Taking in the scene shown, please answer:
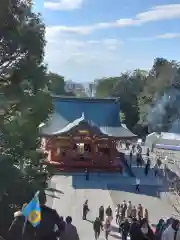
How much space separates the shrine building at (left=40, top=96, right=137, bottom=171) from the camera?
116ft

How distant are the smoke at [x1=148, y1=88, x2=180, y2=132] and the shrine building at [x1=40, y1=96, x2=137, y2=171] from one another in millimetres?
35599

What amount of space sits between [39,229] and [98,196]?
58.8 feet

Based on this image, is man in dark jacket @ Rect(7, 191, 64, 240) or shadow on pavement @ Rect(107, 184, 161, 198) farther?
shadow on pavement @ Rect(107, 184, 161, 198)

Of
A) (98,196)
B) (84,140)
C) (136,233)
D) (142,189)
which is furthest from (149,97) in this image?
(136,233)

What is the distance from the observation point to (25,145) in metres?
10.8

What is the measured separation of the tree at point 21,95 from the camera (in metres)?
10.5

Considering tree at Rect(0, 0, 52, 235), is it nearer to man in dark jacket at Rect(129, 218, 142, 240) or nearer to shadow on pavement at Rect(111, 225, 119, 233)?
man in dark jacket at Rect(129, 218, 142, 240)

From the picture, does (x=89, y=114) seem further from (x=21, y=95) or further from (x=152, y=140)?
(x=21, y=95)

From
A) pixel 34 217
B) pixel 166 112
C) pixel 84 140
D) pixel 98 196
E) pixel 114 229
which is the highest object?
pixel 34 217

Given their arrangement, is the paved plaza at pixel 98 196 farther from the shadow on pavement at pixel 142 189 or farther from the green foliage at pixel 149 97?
the green foliage at pixel 149 97

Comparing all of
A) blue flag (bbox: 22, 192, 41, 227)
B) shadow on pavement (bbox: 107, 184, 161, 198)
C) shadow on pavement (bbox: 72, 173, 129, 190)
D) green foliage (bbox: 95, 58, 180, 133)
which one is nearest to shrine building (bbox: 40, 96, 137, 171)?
shadow on pavement (bbox: 72, 173, 129, 190)

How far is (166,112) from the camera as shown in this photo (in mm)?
77688

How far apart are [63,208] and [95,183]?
25.8 feet

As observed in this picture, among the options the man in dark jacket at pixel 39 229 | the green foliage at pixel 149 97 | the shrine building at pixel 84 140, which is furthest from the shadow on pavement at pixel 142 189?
the green foliage at pixel 149 97
